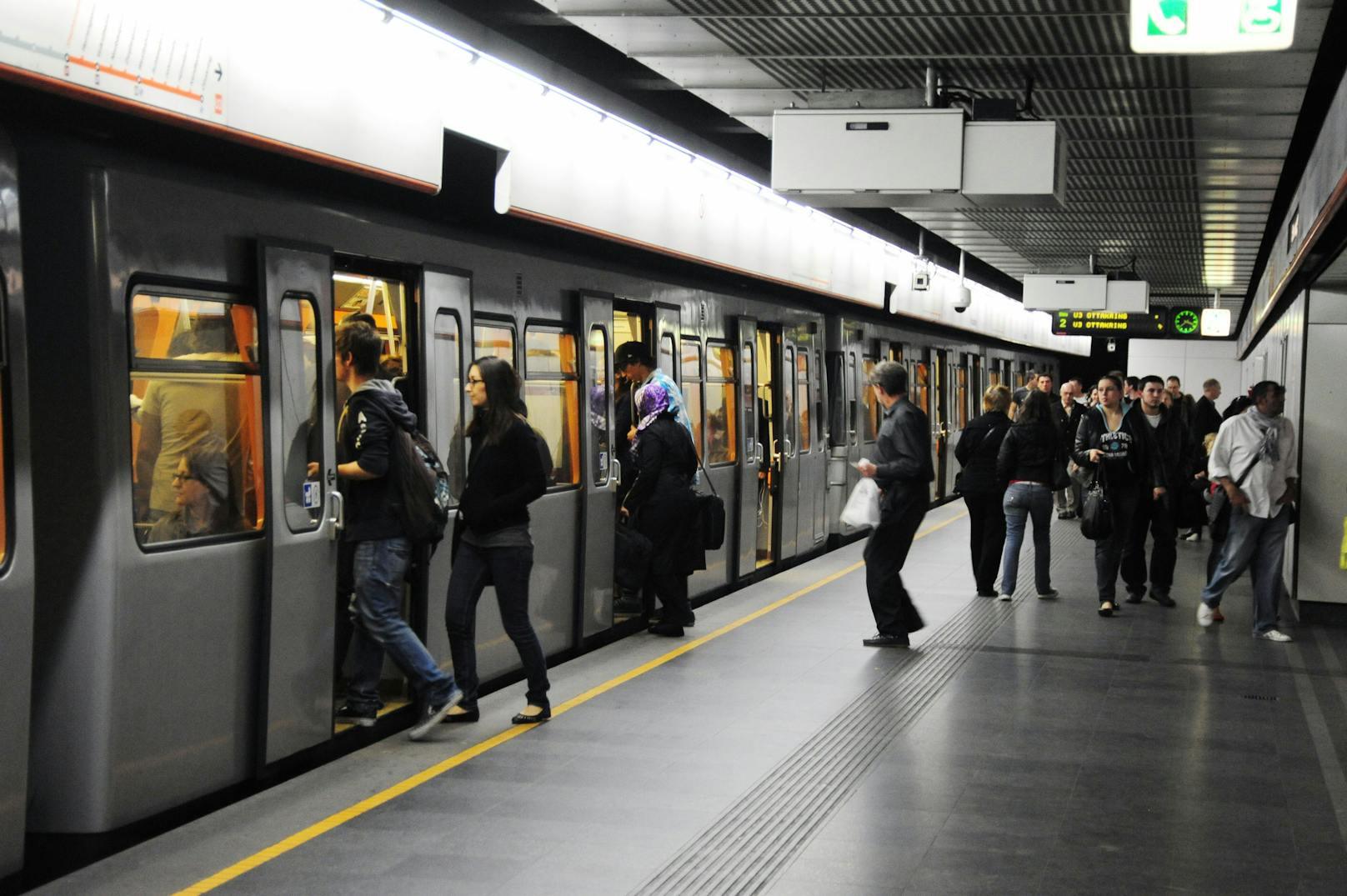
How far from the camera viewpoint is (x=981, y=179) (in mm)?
8484

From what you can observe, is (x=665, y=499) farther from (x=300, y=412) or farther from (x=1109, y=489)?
(x=300, y=412)

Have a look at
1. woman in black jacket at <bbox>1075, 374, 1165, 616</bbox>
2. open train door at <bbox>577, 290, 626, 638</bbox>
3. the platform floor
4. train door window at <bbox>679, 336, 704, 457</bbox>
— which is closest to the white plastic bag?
the platform floor

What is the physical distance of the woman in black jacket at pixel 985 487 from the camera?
1189 centimetres

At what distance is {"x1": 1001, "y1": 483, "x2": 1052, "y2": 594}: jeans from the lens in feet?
37.6

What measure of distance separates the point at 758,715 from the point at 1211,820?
7.61ft

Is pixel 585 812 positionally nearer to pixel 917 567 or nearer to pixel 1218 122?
pixel 1218 122

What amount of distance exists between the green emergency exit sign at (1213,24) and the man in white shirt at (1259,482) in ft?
15.4

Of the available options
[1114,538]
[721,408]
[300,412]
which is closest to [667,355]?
[721,408]

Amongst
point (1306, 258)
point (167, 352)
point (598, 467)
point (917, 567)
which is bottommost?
point (917, 567)

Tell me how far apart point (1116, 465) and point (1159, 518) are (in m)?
0.76

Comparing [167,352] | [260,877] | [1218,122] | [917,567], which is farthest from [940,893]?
[917,567]

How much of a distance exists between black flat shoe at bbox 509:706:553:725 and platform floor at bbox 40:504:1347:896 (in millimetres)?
61

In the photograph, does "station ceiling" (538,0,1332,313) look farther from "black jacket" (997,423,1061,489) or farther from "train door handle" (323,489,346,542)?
"train door handle" (323,489,346,542)

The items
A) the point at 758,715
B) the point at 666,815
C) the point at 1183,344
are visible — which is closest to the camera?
the point at 666,815
